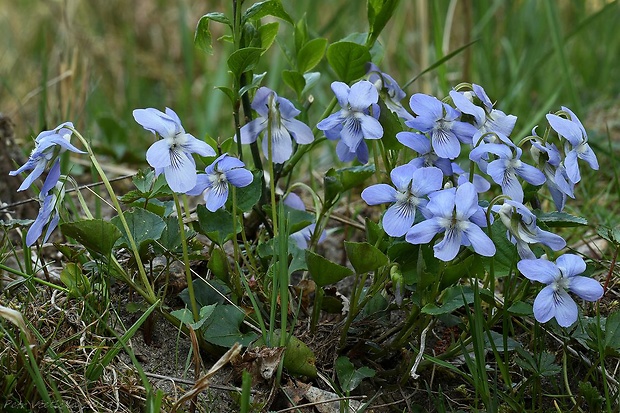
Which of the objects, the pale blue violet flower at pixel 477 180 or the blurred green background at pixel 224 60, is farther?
the blurred green background at pixel 224 60

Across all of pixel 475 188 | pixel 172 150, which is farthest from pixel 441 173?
pixel 172 150

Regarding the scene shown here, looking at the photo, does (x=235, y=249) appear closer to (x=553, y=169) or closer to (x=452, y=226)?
(x=452, y=226)

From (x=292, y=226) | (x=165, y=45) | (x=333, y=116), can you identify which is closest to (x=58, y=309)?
(x=292, y=226)

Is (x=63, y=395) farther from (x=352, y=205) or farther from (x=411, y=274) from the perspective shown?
(x=352, y=205)

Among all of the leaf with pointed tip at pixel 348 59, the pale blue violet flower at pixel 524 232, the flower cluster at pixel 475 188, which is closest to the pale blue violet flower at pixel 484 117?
the flower cluster at pixel 475 188

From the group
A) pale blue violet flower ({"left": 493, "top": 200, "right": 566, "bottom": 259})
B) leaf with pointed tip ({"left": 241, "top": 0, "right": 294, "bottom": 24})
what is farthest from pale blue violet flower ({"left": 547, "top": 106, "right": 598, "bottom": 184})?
leaf with pointed tip ({"left": 241, "top": 0, "right": 294, "bottom": 24})

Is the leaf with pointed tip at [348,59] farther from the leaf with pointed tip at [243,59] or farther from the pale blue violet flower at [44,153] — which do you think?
the pale blue violet flower at [44,153]

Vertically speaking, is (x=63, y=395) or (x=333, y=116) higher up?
(x=333, y=116)
